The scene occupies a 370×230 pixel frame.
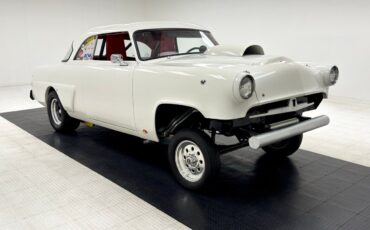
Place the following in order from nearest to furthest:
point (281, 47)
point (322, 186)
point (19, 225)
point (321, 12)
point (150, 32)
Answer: point (19, 225) → point (322, 186) → point (150, 32) → point (321, 12) → point (281, 47)

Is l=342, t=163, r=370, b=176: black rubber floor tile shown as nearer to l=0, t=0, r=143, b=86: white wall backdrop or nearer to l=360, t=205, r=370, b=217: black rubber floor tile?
l=360, t=205, r=370, b=217: black rubber floor tile

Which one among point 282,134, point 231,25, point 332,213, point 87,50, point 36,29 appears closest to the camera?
point 332,213

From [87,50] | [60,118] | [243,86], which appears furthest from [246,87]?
[60,118]

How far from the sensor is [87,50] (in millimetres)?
4684

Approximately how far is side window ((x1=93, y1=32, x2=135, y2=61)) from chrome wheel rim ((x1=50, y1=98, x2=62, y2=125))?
1.26 meters

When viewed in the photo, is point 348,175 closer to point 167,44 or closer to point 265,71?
point 265,71

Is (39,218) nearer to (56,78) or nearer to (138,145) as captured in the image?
(138,145)

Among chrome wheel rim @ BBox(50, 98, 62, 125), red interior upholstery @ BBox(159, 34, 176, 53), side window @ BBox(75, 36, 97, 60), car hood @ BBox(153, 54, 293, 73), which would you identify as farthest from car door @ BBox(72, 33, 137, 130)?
chrome wheel rim @ BBox(50, 98, 62, 125)

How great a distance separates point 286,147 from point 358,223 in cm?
147

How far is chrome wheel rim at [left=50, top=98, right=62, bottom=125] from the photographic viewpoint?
5.30 metres

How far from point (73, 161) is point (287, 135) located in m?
2.52

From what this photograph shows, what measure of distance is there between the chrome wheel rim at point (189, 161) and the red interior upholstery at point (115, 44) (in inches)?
57.2

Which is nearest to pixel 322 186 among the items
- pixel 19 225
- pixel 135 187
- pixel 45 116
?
pixel 135 187

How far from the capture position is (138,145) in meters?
4.67
